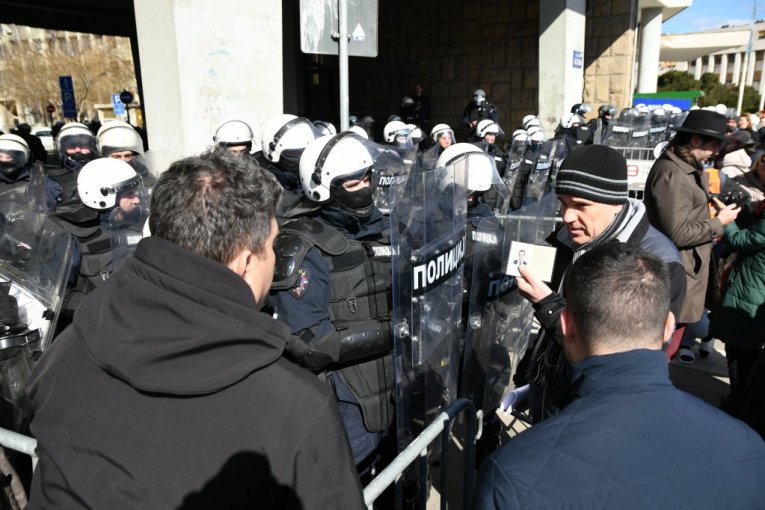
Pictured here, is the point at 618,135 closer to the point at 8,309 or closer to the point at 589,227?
the point at 589,227

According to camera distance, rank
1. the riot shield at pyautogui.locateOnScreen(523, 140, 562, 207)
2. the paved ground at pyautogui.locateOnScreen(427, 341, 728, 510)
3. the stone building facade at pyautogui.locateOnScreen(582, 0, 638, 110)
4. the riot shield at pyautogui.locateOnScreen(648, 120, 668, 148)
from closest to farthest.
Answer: the paved ground at pyautogui.locateOnScreen(427, 341, 728, 510)
the riot shield at pyautogui.locateOnScreen(523, 140, 562, 207)
the riot shield at pyautogui.locateOnScreen(648, 120, 668, 148)
the stone building facade at pyautogui.locateOnScreen(582, 0, 638, 110)

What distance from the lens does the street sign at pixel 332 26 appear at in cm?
391

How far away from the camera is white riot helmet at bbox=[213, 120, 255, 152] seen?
5.74 m

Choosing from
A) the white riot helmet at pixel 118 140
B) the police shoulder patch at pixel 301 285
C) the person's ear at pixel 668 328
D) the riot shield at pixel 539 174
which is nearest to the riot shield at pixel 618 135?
the riot shield at pixel 539 174

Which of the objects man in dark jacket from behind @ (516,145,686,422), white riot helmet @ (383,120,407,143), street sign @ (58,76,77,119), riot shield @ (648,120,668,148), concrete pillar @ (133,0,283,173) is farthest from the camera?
street sign @ (58,76,77,119)

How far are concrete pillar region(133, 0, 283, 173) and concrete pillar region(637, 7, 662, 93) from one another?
22.0m

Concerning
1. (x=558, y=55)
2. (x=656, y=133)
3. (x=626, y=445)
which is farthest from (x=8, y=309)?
(x=558, y=55)

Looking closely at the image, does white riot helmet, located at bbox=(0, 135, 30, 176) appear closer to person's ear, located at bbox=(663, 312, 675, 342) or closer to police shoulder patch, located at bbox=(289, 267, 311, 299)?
police shoulder patch, located at bbox=(289, 267, 311, 299)

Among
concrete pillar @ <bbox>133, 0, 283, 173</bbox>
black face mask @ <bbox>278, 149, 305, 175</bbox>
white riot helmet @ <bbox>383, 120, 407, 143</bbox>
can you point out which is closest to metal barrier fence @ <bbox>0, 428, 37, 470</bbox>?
black face mask @ <bbox>278, 149, 305, 175</bbox>

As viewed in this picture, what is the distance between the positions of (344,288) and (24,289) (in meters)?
1.38

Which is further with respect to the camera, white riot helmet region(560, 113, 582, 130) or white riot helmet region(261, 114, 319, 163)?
white riot helmet region(560, 113, 582, 130)

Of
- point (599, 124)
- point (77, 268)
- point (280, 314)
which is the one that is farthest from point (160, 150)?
point (599, 124)

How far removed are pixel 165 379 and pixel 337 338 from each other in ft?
4.74

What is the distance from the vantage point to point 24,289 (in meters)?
2.45
